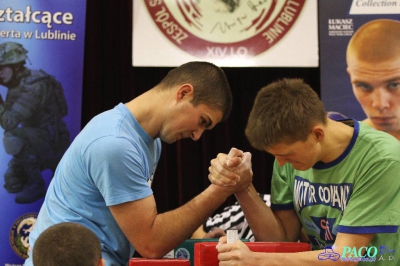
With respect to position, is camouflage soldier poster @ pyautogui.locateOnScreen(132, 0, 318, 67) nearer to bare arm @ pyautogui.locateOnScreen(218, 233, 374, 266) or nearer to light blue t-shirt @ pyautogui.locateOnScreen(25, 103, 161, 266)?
light blue t-shirt @ pyautogui.locateOnScreen(25, 103, 161, 266)

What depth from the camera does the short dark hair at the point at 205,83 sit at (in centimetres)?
234

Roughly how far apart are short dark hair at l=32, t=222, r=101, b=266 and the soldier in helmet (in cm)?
169

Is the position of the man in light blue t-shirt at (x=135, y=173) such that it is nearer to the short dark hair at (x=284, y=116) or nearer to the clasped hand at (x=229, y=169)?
the clasped hand at (x=229, y=169)

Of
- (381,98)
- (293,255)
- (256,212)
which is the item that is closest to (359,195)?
(293,255)

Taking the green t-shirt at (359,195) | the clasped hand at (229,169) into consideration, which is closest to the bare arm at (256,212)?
the clasped hand at (229,169)

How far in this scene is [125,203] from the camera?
2.09 meters

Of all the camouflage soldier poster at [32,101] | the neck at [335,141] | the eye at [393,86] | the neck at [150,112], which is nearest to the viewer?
the neck at [335,141]

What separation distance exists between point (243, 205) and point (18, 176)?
5.36 feet

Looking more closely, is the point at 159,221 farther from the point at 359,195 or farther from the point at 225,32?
the point at 225,32

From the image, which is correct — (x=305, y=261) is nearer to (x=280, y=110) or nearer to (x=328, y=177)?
(x=328, y=177)

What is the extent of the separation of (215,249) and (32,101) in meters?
1.92

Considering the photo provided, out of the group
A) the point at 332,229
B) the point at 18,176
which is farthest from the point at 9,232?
the point at 332,229

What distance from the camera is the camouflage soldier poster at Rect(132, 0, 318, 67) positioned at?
366cm

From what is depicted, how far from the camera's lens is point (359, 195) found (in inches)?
80.6
